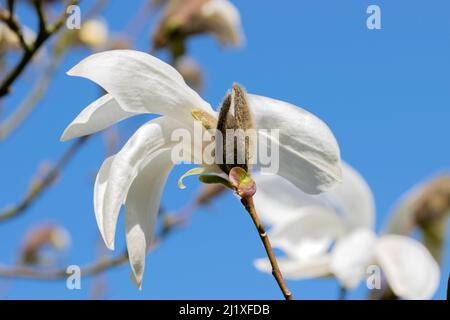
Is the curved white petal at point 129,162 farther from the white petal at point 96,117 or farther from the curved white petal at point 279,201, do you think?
the curved white petal at point 279,201

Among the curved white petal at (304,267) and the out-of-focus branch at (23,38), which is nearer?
the out-of-focus branch at (23,38)

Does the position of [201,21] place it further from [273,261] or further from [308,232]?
[273,261]

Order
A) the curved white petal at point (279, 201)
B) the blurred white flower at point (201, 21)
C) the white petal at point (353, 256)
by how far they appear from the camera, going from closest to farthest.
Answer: the white petal at point (353, 256)
the blurred white flower at point (201, 21)
the curved white petal at point (279, 201)

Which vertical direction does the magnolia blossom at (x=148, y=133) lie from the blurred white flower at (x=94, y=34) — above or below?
below

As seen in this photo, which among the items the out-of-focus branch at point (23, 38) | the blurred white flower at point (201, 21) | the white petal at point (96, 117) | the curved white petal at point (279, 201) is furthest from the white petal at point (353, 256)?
the white petal at point (96, 117)

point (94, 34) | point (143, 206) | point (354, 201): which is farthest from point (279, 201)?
Result: point (143, 206)

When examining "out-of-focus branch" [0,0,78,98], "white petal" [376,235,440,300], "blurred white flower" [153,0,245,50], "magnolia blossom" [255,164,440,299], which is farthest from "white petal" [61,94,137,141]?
"blurred white flower" [153,0,245,50]
